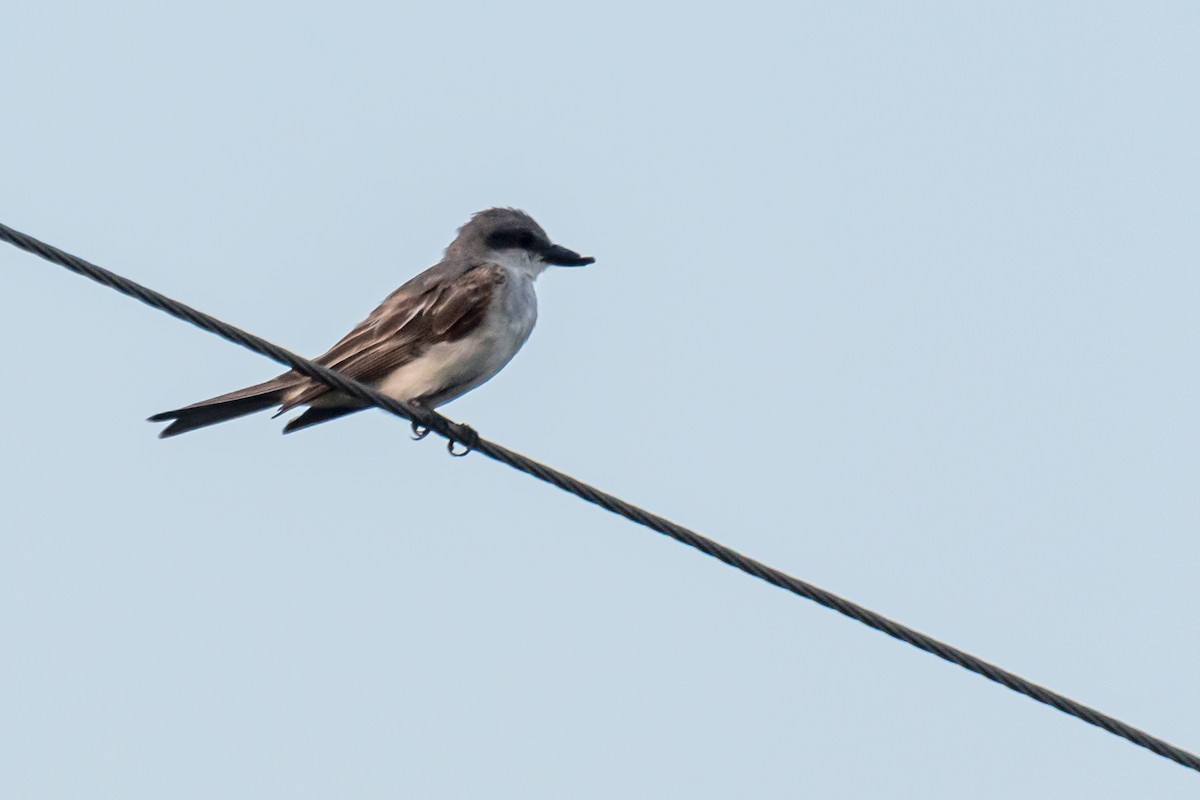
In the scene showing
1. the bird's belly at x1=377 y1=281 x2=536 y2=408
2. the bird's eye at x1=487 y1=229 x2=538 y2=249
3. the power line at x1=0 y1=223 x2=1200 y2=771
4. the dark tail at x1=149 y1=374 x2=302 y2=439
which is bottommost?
the power line at x1=0 y1=223 x2=1200 y2=771

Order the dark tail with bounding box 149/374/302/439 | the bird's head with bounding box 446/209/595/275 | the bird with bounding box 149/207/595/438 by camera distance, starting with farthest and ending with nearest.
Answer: the bird's head with bounding box 446/209/595/275, the bird with bounding box 149/207/595/438, the dark tail with bounding box 149/374/302/439

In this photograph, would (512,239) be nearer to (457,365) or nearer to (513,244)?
(513,244)

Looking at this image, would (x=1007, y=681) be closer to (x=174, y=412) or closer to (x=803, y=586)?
(x=803, y=586)

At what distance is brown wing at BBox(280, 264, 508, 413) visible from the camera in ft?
32.4

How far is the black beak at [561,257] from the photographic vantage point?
1116 centimetres

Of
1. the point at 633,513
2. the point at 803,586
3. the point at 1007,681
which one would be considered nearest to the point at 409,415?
the point at 633,513

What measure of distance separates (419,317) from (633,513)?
4139 mm

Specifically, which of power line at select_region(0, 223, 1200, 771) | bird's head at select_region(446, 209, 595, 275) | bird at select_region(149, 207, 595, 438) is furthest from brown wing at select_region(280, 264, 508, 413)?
power line at select_region(0, 223, 1200, 771)

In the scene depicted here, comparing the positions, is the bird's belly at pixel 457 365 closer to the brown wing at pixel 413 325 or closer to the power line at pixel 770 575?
the brown wing at pixel 413 325

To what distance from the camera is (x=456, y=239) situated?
1148 centimetres

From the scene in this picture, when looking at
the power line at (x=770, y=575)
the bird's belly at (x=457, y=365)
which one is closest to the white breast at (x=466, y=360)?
the bird's belly at (x=457, y=365)

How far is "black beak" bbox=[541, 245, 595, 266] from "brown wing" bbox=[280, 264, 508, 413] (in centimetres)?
81

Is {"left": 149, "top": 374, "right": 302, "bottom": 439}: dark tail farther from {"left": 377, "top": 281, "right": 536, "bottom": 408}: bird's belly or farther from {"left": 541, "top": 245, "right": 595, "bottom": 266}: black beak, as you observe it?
{"left": 541, "top": 245, "right": 595, "bottom": 266}: black beak

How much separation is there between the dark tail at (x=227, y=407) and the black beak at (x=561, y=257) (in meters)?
2.50
